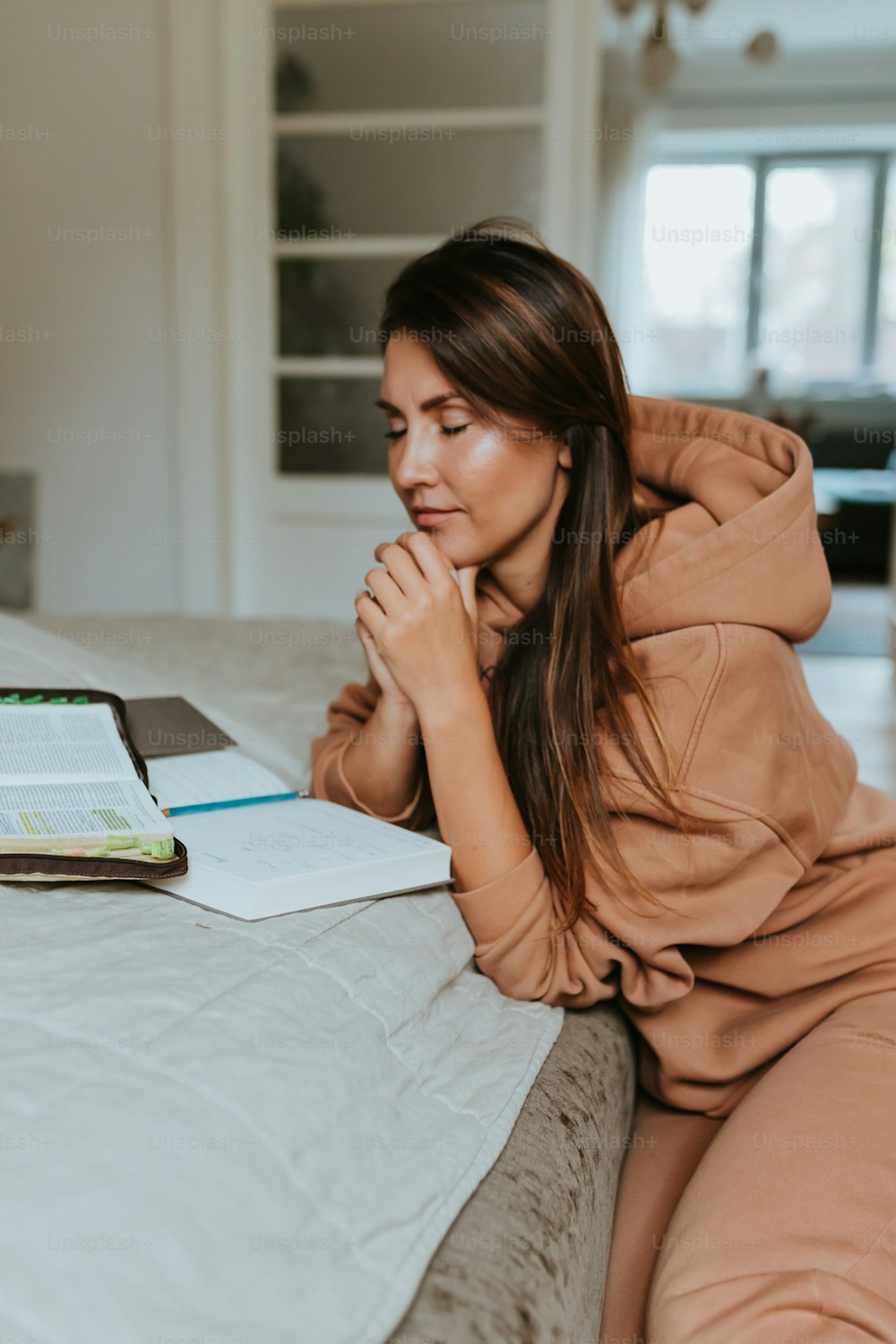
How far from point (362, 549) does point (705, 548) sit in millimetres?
2582

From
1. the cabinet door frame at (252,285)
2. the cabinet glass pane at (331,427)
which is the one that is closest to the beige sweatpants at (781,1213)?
the cabinet door frame at (252,285)

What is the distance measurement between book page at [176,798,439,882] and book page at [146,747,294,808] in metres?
0.03

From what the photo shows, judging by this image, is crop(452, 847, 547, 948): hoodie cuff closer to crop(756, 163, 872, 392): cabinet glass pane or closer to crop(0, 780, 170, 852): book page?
crop(0, 780, 170, 852): book page

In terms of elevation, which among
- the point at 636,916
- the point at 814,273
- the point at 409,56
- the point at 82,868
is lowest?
the point at 636,916

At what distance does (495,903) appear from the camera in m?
0.95

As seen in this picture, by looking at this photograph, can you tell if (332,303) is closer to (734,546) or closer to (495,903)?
(734,546)

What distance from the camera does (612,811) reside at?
996 mm

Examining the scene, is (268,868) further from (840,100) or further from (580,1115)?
(840,100)

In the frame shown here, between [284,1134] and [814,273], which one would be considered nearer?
[284,1134]

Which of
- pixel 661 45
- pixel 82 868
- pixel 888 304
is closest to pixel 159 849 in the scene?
pixel 82 868

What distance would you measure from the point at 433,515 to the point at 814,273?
8.64 metres

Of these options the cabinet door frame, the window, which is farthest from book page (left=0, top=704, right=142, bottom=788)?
the window

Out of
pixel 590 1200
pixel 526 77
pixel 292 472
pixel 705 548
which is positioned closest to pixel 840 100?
pixel 526 77

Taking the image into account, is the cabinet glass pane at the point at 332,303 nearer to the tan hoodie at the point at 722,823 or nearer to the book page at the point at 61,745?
the tan hoodie at the point at 722,823
